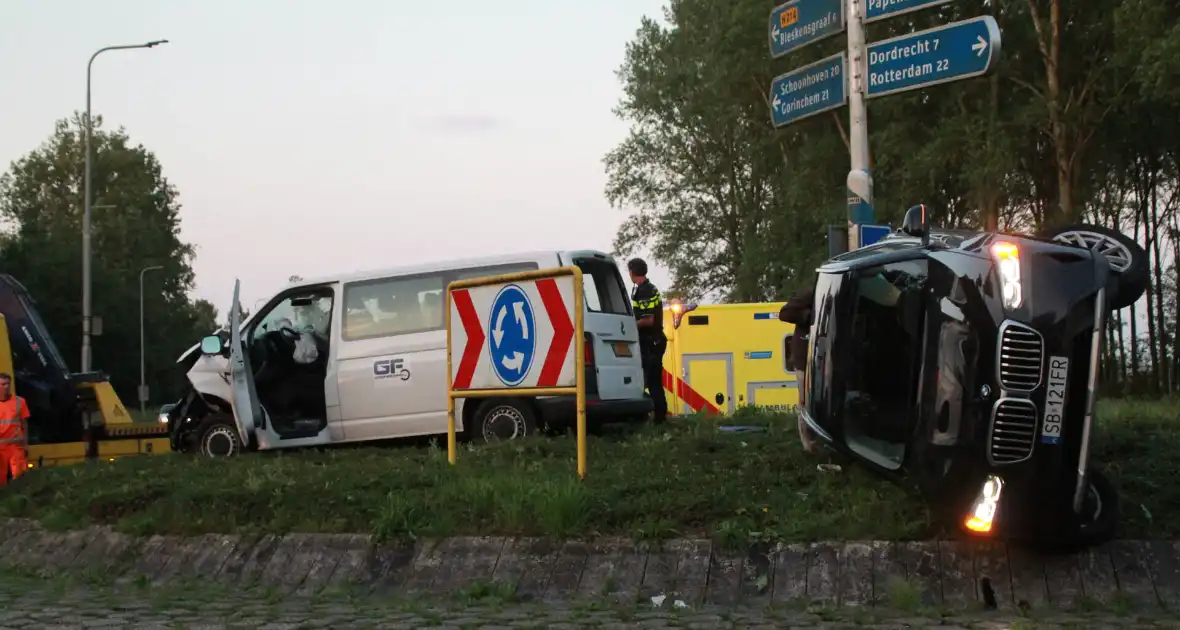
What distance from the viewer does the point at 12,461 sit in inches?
505

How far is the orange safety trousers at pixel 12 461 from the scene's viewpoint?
1266 cm

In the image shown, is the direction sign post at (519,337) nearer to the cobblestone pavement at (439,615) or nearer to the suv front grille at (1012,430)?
the cobblestone pavement at (439,615)

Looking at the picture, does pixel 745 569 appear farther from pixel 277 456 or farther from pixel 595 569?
pixel 277 456

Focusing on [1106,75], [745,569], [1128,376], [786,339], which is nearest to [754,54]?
[1106,75]

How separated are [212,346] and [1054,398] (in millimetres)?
8474

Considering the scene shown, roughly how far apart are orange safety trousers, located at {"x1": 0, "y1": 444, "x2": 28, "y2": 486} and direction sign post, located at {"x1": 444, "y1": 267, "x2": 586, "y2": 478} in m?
5.15

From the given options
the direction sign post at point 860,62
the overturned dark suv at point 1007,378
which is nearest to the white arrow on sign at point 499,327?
the overturned dark suv at point 1007,378

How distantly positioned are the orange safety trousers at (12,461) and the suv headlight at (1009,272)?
9.44 m

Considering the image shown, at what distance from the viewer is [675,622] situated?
21.3 ft

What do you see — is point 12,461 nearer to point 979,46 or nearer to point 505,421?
point 505,421

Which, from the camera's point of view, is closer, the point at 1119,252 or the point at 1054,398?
the point at 1054,398

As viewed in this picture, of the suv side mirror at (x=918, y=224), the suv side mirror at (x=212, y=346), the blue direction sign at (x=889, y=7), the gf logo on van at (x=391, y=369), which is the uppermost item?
the blue direction sign at (x=889, y=7)

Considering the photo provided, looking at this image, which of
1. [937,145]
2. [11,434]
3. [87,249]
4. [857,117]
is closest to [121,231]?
[87,249]

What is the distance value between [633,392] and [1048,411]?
21.2 ft
